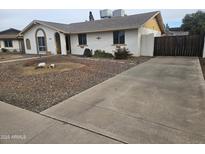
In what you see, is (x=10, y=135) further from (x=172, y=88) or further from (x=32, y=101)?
(x=172, y=88)

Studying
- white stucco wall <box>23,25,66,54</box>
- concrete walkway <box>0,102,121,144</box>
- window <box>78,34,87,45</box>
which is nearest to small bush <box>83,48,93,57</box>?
window <box>78,34,87,45</box>

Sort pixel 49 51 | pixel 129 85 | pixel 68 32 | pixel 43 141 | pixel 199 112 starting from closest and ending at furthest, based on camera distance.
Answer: pixel 43 141 → pixel 199 112 → pixel 129 85 → pixel 68 32 → pixel 49 51

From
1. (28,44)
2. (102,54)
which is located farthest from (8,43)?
(102,54)

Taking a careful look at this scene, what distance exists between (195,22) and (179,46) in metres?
24.2

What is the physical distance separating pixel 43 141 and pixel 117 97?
244cm

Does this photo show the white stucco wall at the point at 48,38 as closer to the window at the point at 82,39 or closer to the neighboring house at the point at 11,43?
the window at the point at 82,39

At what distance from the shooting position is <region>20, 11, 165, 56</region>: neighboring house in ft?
45.8

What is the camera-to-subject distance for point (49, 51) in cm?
1828

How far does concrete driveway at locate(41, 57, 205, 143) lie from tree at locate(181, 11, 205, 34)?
32.0 m

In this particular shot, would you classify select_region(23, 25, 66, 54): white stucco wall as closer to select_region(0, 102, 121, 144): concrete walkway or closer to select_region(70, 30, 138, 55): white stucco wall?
select_region(70, 30, 138, 55): white stucco wall

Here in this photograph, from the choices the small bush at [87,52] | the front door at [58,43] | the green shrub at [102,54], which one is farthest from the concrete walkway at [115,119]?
the front door at [58,43]

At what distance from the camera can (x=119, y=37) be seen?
47.7ft

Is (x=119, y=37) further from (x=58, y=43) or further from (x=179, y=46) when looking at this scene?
(x=58, y=43)
